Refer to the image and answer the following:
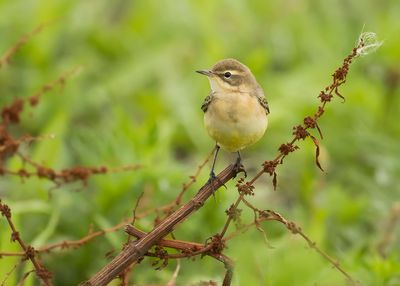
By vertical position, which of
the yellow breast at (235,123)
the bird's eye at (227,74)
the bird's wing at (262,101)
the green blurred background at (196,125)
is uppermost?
the green blurred background at (196,125)

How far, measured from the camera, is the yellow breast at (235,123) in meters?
3.12

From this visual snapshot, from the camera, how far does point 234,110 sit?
3244mm

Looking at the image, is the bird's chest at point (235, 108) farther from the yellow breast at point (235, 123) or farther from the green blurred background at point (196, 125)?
the green blurred background at point (196, 125)

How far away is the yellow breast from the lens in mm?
3125

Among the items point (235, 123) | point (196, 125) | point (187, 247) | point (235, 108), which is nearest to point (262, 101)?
point (235, 108)

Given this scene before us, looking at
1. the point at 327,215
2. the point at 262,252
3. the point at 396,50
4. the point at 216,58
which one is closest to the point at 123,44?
the point at 216,58

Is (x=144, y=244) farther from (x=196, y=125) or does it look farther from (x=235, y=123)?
(x=196, y=125)

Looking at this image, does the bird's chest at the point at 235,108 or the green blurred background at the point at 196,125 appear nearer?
the bird's chest at the point at 235,108

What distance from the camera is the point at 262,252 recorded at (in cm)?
415

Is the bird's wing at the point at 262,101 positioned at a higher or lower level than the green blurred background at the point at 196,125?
lower

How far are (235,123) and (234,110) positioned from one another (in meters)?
0.10

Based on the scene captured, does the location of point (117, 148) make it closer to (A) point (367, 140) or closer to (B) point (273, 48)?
(A) point (367, 140)

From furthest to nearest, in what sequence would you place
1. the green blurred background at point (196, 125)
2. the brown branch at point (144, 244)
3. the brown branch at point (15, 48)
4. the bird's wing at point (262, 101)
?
the green blurred background at point (196, 125) < the brown branch at point (15, 48) < the bird's wing at point (262, 101) < the brown branch at point (144, 244)

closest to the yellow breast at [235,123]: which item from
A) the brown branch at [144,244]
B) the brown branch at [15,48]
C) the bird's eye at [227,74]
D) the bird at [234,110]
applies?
the bird at [234,110]
